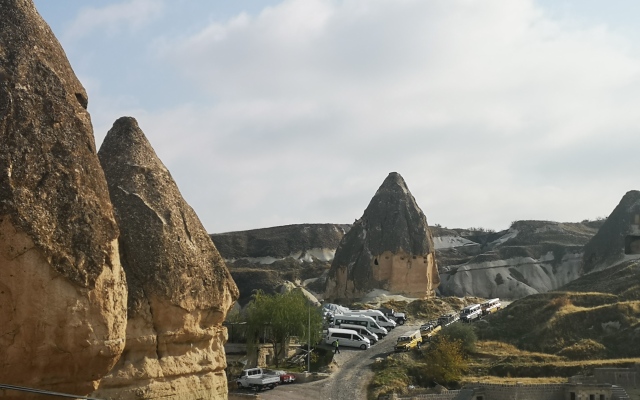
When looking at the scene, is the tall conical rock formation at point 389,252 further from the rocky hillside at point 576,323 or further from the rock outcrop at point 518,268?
the rocky hillside at point 576,323

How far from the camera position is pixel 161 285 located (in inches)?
429

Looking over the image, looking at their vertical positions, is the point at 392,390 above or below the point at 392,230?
below

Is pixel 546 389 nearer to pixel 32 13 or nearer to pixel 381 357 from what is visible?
pixel 381 357

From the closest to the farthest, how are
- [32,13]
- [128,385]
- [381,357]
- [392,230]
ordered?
[32,13] → [128,385] → [381,357] → [392,230]

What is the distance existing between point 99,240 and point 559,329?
1289 inches

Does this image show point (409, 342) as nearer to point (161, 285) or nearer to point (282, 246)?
point (161, 285)

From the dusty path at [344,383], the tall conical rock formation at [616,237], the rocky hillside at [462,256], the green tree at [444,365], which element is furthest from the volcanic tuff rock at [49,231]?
the rocky hillside at [462,256]

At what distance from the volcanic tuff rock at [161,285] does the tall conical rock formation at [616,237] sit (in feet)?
180

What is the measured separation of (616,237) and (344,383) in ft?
137

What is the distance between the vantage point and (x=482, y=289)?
7431 cm

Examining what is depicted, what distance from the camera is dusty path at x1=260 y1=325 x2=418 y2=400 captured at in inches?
1115

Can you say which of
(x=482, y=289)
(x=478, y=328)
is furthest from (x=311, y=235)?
(x=478, y=328)

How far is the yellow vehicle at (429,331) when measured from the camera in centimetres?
3782

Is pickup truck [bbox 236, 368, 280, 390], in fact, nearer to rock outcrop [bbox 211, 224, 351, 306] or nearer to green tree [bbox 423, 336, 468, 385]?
green tree [bbox 423, 336, 468, 385]
